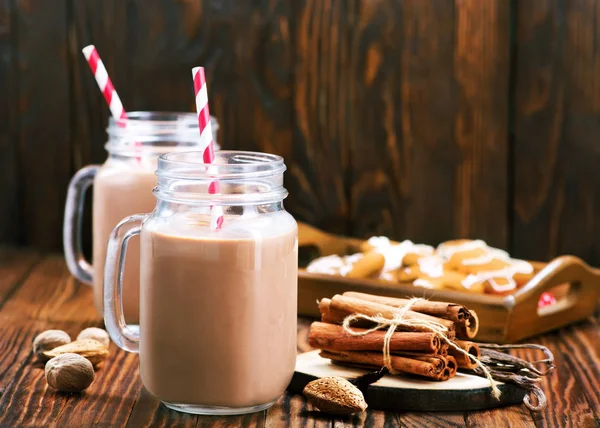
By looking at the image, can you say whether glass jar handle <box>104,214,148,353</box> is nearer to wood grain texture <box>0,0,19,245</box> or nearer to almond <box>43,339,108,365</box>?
almond <box>43,339,108,365</box>

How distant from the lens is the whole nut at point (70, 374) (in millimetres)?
1248

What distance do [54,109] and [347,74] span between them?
694 millimetres

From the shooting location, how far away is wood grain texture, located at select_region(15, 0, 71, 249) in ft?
7.10

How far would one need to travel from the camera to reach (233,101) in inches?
85.5

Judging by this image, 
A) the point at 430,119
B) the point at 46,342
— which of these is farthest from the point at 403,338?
the point at 430,119

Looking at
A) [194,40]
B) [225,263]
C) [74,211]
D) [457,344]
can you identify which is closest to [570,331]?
[457,344]

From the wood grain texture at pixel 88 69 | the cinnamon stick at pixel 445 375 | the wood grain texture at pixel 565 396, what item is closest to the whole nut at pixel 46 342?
the cinnamon stick at pixel 445 375

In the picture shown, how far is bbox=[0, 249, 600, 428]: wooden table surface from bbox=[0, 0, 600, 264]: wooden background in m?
0.53

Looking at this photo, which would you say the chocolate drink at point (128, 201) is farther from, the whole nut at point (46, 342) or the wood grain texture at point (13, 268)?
the wood grain texture at point (13, 268)

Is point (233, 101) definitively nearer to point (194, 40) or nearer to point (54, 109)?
point (194, 40)

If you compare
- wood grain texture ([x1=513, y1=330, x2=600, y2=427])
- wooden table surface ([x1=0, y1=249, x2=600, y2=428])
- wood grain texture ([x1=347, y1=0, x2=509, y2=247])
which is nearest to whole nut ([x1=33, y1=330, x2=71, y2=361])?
wooden table surface ([x1=0, y1=249, x2=600, y2=428])

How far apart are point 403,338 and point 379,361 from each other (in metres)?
0.05

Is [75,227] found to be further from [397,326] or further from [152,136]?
[397,326]

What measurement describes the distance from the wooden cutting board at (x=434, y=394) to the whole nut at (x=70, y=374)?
29 cm
